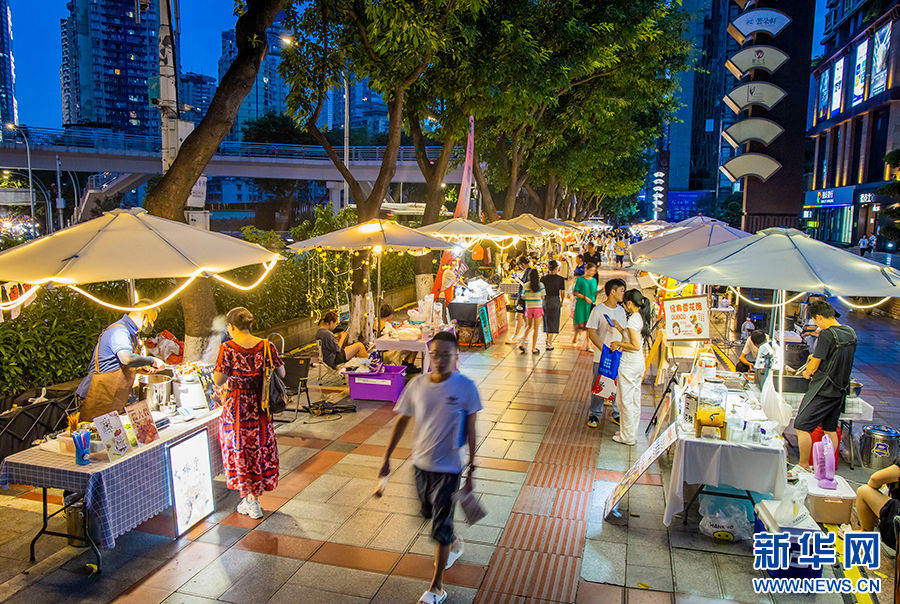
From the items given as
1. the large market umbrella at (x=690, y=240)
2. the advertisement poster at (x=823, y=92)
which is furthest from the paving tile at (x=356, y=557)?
the advertisement poster at (x=823, y=92)

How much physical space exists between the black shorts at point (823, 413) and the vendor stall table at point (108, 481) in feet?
20.4

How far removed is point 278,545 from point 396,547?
976 mm

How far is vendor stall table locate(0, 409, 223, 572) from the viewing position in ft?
14.8

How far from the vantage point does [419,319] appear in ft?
34.9

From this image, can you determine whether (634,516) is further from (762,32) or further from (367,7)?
(762,32)

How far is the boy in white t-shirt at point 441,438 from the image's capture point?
414 centimetres

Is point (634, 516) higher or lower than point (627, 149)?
lower

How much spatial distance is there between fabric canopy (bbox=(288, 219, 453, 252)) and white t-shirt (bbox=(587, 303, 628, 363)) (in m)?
3.25

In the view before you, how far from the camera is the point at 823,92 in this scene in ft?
182

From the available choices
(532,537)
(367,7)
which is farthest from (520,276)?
(532,537)

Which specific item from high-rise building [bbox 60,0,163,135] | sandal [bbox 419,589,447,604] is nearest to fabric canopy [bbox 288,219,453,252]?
sandal [bbox 419,589,447,604]

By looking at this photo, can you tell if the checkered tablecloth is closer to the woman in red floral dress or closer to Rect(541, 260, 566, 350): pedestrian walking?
the woman in red floral dress

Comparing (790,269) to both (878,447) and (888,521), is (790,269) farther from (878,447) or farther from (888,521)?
(878,447)

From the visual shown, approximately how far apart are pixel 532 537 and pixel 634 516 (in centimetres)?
107
